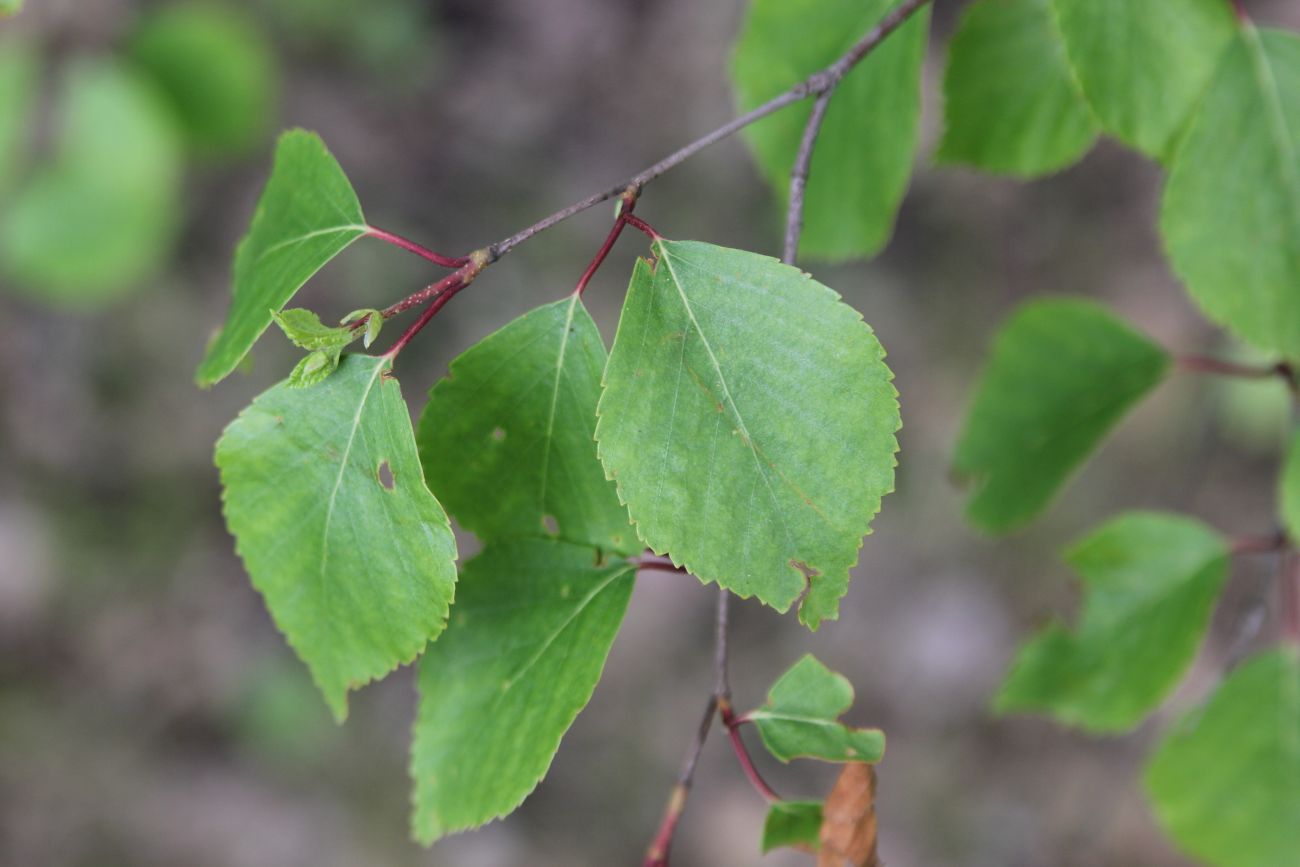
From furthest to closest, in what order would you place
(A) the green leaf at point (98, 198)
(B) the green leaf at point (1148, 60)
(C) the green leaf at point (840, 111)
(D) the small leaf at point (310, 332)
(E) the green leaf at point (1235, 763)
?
(A) the green leaf at point (98, 198)
(E) the green leaf at point (1235, 763)
(C) the green leaf at point (840, 111)
(B) the green leaf at point (1148, 60)
(D) the small leaf at point (310, 332)

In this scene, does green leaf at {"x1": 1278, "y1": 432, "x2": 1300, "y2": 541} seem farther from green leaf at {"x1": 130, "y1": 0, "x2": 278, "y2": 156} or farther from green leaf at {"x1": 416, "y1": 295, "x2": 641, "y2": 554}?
green leaf at {"x1": 130, "y1": 0, "x2": 278, "y2": 156}

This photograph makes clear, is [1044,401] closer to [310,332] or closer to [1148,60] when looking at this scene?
[1148,60]

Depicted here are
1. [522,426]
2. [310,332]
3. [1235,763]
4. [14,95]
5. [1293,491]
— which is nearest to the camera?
[310,332]

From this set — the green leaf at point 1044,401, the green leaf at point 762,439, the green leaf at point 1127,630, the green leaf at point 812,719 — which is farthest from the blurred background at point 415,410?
the green leaf at point 762,439

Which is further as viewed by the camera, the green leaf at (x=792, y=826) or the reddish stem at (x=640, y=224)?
the green leaf at (x=792, y=826)

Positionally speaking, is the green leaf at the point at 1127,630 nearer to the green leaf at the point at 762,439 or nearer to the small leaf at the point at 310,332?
the green leaf at the point at 762,439

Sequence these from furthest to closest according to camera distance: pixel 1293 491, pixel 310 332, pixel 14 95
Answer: pixel 14 95
pixel 1293 491
pixel 310 332

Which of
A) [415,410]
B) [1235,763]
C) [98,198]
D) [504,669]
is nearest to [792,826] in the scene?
[504,669]

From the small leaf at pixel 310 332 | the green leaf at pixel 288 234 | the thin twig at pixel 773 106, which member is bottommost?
the small leaf at pixel 310 332
